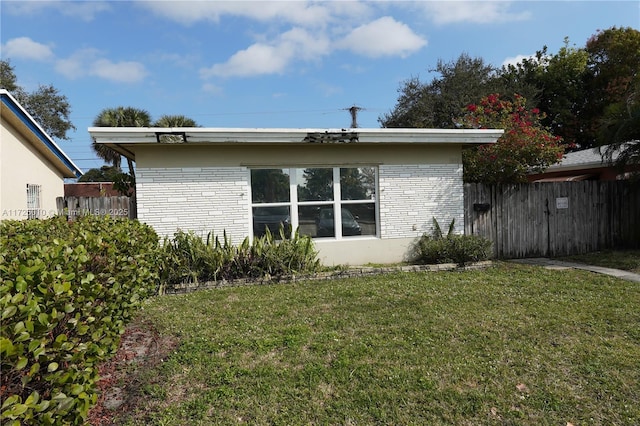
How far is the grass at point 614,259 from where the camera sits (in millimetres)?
7773

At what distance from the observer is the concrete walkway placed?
7000 millimetres

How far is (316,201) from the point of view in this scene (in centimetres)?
848

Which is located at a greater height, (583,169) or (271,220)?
(583,169)

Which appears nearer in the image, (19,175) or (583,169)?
(19,175)

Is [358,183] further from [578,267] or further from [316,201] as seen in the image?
[578,267]

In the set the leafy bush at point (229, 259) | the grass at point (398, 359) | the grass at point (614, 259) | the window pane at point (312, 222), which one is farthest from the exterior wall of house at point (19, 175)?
the grass at point (614, 259)

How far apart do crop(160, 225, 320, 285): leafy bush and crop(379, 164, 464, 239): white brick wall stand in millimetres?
2260

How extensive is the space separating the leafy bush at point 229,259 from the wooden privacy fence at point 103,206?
1886 millimetres


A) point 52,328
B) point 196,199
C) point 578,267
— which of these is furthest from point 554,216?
point 52,328

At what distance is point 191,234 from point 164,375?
4.11 meters

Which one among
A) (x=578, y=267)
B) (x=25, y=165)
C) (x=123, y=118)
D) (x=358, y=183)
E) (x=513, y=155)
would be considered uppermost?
(x=123, y=118)

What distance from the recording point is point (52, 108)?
2552 centimetres

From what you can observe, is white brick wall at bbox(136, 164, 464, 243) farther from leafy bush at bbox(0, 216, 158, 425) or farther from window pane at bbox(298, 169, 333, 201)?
leafy bush at bbox(0, 216, 158, 425)

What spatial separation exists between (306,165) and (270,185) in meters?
0.88
